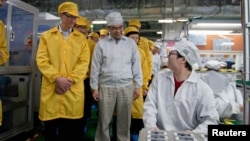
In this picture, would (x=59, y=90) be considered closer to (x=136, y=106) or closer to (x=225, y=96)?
(x=136, y=106)

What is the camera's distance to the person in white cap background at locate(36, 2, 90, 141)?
2.24 m

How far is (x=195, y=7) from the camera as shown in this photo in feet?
20.9

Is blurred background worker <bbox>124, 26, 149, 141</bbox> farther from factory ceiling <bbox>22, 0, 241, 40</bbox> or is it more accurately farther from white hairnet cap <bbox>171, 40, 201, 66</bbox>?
factory ceiling <bbox>22, 0, 241, 40</bbox>

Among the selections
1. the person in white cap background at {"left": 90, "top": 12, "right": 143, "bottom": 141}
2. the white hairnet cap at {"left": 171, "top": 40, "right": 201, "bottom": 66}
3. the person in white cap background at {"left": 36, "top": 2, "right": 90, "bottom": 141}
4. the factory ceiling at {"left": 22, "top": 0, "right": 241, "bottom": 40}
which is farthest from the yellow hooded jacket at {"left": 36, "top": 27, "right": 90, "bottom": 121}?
the factory ceiling at {"left": 22, "top": 0, "right": 241, "bottom": 40}

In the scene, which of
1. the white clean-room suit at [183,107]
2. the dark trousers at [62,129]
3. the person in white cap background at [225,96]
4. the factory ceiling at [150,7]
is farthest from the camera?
the factory ceiling at [150,7]

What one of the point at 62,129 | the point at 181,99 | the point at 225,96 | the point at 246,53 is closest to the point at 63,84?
the point at 62,129

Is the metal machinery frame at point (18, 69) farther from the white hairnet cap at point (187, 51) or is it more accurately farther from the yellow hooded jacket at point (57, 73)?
the white hairnet cap at point (187, 51)

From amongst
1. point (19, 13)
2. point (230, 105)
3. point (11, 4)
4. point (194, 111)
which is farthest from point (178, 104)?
point (19, 13)

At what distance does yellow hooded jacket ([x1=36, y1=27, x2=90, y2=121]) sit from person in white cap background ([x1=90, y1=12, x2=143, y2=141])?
0.91 feet

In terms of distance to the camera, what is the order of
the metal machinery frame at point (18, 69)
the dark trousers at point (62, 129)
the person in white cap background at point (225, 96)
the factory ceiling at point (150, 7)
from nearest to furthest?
1. the dark trousers at point (62, 129)
2. the person in white cap background at point (225, 96)
3. the metal machinery frame at point (18, 69)
4. the factory ceiling at point (150, 7)

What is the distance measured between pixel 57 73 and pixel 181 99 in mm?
1155

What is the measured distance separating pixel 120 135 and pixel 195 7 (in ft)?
15.5

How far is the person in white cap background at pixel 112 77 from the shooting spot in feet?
8.31

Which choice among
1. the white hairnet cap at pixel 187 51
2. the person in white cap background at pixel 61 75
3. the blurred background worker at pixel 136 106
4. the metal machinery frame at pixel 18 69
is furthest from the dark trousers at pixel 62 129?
the white hairnet cap at pixel 187 51
